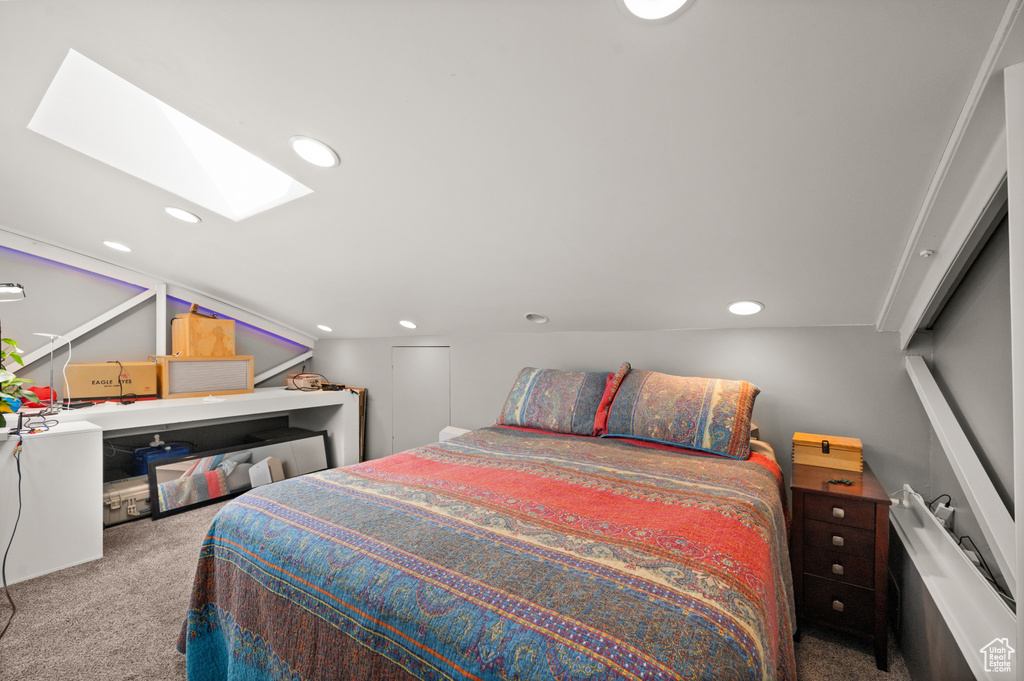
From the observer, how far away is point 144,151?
213cm

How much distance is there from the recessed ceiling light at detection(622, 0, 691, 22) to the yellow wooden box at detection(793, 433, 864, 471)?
6.26 ft

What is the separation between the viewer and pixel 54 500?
2264mm

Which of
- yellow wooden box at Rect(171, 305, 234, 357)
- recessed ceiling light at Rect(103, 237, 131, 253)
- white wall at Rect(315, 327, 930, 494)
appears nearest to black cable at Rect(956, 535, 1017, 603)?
white wall at Rect(315, 327, 930, 494)

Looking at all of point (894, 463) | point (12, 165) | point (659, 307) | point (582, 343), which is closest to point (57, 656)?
point (12, 165)

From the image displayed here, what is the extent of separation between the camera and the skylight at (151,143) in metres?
1.85

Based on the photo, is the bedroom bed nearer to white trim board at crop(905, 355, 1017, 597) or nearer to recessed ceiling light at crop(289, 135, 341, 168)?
white trim board at crop(905, 355, 1017, 597)

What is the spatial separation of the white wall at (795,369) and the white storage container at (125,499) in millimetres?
2557

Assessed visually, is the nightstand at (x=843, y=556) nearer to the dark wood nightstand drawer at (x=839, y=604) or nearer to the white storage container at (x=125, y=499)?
the dark wood nightstand drawer at (x=839, y=604)

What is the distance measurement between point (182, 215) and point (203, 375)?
5.01ft

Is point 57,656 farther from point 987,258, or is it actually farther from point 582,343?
point 987,258

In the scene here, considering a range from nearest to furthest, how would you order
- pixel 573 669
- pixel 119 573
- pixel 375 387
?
pixel 573 669 < pixel 119 573 < pixel 375 387

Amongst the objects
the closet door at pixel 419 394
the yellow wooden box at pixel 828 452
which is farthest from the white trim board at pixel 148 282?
the yellow wooden box at pixel 828 452

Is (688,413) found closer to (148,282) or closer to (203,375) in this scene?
(203,375)

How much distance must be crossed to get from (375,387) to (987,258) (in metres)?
4.03
